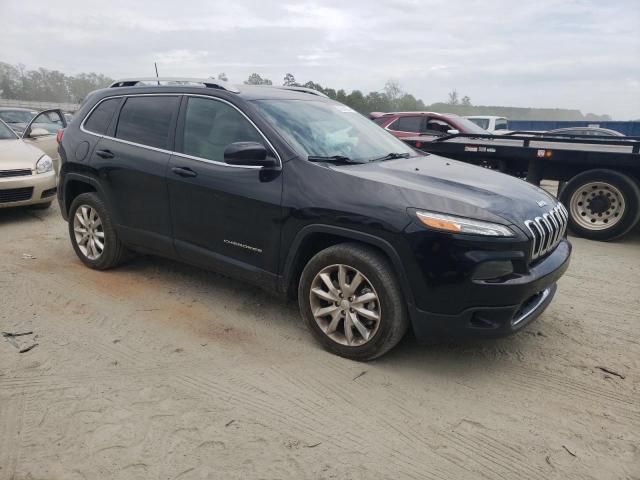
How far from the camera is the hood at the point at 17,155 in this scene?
6.74m

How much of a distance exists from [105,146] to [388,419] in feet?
11.5

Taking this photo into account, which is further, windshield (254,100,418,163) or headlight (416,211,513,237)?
windshield (254,100,418,163)

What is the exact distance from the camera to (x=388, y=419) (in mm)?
2760

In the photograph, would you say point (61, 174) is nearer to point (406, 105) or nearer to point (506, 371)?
point (506, 371)

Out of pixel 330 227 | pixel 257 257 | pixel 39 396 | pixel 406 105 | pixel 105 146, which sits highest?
pixel 406 105

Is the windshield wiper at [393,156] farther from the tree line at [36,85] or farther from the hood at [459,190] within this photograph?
the tree line at [36,85]

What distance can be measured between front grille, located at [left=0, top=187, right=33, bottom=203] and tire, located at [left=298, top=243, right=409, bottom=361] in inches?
209

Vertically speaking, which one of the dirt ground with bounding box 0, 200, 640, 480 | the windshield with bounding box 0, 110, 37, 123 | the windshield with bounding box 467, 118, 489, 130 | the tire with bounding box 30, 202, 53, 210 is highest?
the windshield with bounding box 467, 118, 489, 130

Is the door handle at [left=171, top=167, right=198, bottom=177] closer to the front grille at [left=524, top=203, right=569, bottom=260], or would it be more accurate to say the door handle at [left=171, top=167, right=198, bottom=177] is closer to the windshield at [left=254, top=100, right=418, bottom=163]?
the windshield at [left=254, top=100, right=418, bottom=163]

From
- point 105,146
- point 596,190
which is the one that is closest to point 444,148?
point 596,190

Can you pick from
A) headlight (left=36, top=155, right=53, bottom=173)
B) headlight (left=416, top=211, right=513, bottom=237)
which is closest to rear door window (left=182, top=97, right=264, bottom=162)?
headlight (left=416, top=211, right=513, bottom=237)

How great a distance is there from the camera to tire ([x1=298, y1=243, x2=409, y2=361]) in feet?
10.1

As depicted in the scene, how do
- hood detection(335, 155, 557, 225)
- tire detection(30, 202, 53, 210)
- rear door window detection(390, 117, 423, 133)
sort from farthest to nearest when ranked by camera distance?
1. rear door window detection(390, 117, 423, 133)
2. tire detection(30, 202, 53, 210)
3. hood detection(335, 155, 557, 225)

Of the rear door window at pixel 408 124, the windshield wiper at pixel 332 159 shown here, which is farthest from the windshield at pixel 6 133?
the rear door window at pixel 408 124
